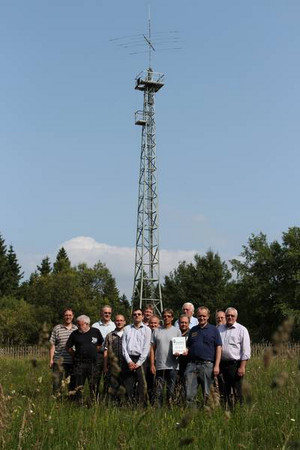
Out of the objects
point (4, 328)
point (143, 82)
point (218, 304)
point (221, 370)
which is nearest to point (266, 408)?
point (221, 370)

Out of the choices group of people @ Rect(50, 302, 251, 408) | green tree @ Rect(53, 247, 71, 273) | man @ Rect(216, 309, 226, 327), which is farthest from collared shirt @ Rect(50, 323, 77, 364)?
green tree @ Rect(53, 247, 71, 273)

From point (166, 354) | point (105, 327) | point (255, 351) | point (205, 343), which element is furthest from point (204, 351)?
point (255, 351)

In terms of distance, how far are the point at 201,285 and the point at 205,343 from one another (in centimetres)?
Answer: 4835

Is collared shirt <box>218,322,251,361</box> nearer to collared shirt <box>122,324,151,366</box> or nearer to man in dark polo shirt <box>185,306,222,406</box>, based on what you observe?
man in dark polo shirt <box>185,306,222,406</box>

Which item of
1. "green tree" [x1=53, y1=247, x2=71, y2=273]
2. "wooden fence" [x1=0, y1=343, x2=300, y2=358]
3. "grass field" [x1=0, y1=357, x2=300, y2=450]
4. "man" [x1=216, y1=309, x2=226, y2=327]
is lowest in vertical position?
"grass field" [x1=0, y1=357, x2=300, y2=450]

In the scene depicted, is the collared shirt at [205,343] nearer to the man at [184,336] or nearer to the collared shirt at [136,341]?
the man at [184,336]

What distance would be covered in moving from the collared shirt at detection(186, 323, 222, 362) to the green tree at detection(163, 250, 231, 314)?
47.1 meters

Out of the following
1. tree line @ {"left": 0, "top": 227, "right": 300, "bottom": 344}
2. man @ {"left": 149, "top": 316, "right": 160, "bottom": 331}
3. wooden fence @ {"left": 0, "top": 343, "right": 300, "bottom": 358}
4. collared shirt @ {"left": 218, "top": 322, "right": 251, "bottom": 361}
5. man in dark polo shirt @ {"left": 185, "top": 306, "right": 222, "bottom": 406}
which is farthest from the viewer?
tree line @ {"left": 0, "top": 227, "right": 300, "bottom": 344}

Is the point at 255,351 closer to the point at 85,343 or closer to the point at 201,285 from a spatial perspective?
the point at 85,343

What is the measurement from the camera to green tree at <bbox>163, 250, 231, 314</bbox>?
56.8m

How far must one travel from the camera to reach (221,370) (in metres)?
9.20

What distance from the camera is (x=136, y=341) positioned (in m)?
9.26

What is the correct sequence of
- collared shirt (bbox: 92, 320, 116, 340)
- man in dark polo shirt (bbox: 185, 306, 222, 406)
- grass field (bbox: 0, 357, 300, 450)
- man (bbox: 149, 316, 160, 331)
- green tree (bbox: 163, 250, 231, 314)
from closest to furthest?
grass field (bbox: 0, 357, 300, 450)
man in dark polo shirt (bbox: 185, 306, 222, 406)
man (bbox: 149, 316, 160, 331)
collared shirt (bbox: 92, 320, 116, 340)
green tree (bbox: 163, 250, 231, 314)

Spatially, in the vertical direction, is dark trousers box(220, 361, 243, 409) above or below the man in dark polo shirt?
below
